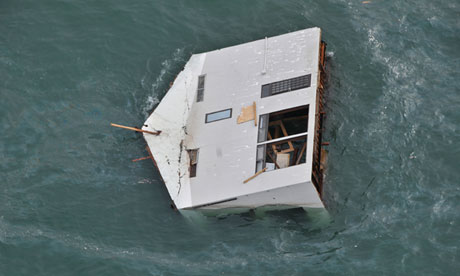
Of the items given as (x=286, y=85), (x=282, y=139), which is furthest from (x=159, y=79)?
(x=282, y=139)

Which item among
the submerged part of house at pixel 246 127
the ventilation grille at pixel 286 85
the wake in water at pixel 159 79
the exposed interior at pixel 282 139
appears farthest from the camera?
the wake in water at pixel 159 79

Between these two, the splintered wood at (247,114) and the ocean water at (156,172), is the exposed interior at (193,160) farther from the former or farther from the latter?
the splintered wood at (247,114)

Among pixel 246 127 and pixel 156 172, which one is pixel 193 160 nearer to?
pixel 156 172

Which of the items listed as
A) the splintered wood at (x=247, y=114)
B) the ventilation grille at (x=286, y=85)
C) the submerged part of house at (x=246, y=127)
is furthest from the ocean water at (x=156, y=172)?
the splintered wood at (x=247, y=114)

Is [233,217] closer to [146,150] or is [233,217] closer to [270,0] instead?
[146,150]

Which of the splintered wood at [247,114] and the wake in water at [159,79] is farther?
the wake in water at [159,79]

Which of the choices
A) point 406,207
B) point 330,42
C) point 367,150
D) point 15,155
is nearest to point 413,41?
point 330,42

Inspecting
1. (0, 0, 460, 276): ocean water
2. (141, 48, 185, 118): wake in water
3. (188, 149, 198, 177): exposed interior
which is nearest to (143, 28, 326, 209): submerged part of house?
(188, 149, 198, 177): exposed interior

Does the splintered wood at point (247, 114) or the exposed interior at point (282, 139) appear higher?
the splintered wood at point (247, 114)
